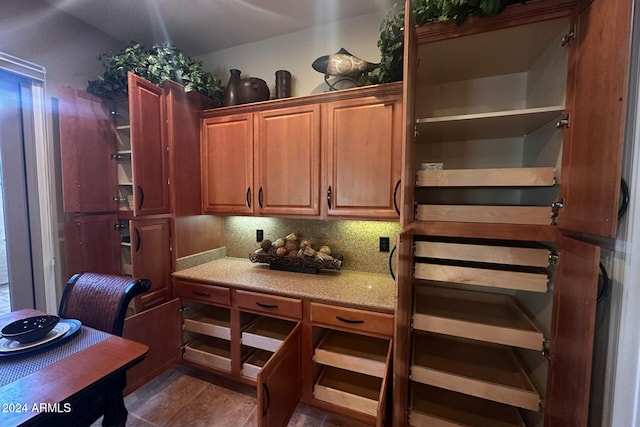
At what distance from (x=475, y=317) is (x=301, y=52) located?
7.64 ft

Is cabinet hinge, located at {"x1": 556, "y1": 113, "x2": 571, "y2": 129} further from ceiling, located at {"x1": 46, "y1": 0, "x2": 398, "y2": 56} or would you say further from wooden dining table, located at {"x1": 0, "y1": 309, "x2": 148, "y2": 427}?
wooden dining table, located at {"x1": 0, "y1": 309, "x2": 148, "y2": 427}

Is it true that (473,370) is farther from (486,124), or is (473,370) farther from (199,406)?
(199,406)

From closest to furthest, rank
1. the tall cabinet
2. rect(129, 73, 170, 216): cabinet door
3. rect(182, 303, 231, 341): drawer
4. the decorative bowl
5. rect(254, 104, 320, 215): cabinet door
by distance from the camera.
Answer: the tall cabinet
the decorative bowl
rect(129, 73, 170, 216): cabinet door
rect(254, 104, 320, 215): cabinet door
rect(182, 303, 231, 341): drawer

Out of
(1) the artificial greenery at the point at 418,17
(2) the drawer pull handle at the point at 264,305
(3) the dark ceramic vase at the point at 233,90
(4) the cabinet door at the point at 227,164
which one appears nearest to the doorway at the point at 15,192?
(4) the cabinet door at the point at 227,164

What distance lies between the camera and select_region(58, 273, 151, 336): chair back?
4.24 feet

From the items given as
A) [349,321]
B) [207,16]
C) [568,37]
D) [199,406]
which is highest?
[207,16]

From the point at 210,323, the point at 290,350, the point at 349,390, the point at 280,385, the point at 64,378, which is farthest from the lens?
the point at 210,323

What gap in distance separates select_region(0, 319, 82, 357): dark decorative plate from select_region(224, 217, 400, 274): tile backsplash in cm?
135

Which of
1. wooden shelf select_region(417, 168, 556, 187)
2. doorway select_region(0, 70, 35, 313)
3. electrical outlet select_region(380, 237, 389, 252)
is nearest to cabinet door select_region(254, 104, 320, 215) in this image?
electrical outlet select_region(380, 237, 389, 252)

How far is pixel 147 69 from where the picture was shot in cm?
186

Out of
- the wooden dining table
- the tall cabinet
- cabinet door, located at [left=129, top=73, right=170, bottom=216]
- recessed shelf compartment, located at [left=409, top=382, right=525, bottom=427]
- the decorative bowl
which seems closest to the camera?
the wooden dining table

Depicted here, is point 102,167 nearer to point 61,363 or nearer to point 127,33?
point 127,33

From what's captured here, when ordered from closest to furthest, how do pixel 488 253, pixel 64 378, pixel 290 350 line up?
pixel 64 378 < pixel 488 253 < pixel 290 350

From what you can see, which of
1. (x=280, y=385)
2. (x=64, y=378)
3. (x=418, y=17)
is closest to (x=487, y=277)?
(x=280, y=385)
